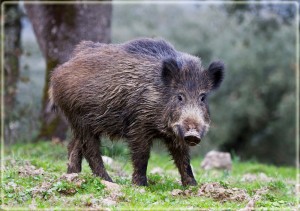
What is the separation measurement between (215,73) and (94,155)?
2.05 metres

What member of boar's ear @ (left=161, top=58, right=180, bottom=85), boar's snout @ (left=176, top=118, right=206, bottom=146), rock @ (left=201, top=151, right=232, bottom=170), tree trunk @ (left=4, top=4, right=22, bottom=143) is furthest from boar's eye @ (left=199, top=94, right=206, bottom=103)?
tree trunk @ (left=4, top=4, right=22, bottom=143)

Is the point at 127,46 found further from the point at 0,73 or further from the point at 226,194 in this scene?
the point at 0,73

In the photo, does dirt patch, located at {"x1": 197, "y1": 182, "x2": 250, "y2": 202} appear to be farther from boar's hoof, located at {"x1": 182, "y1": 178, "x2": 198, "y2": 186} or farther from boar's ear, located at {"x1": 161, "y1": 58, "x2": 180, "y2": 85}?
boar's ear, located at {"x1": 161, "y1": 58, "x2": 180, "y2": 85}

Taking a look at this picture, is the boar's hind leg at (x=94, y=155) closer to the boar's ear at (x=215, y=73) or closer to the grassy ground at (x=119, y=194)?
the grassy ground at (x=119, y=194)

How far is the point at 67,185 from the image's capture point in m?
7.09

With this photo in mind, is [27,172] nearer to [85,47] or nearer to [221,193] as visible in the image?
[85,47]

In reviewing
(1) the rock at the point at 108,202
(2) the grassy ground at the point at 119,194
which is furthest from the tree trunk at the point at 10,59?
(1) the rock at the point at 108,202

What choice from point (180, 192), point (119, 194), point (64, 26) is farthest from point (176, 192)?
point (64, 26)

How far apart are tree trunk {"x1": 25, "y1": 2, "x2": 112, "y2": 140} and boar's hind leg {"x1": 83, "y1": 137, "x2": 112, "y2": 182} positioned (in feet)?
17.8

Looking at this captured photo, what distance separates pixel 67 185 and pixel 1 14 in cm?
918

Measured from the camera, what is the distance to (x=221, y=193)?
24.0ft

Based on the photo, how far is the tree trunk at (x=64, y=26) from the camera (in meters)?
14.1

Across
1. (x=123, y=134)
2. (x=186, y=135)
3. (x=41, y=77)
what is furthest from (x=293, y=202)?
(x=41, y=77)

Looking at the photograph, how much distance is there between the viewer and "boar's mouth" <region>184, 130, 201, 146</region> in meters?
7.45
